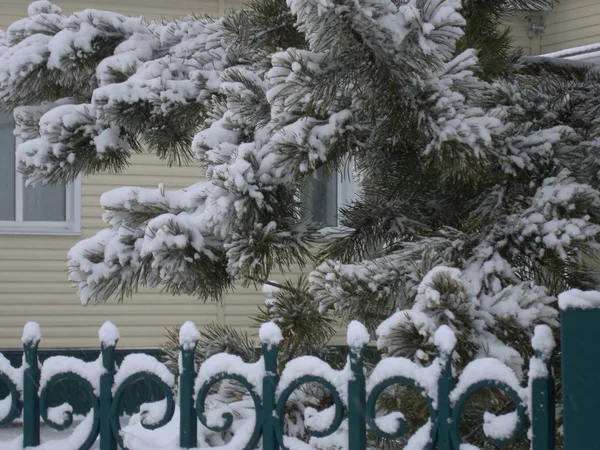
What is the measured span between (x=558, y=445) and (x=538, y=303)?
590 mm

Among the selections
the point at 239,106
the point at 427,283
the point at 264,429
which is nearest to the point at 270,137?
the point at 239,106

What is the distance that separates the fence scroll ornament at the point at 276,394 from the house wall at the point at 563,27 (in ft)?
27.2

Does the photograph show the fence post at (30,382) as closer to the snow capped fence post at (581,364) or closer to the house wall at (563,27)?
the snow capped fence post at (581,364)

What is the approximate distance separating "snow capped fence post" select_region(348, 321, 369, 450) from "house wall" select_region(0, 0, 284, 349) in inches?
239

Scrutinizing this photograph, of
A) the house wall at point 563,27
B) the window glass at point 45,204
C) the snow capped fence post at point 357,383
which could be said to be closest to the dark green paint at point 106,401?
the snow capped fence post at point 357,383

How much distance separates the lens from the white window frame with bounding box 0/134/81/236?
7832 mm

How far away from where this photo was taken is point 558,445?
2.01 metres

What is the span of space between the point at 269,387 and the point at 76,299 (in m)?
6.48

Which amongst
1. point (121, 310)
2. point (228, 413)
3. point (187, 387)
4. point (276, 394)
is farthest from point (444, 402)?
point (121, 310)

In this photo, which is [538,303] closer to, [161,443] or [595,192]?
[595,192]

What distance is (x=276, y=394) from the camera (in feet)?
5.80

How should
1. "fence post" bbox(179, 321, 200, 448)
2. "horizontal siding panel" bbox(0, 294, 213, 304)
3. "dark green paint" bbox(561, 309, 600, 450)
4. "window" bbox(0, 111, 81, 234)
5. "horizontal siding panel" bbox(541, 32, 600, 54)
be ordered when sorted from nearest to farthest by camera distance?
"dark green paint" bbox(561, 309, 600, 450)
"fence post" bbox(179, 321, 200, 448)
"horizontal siding panel" bbox(0, 294, 213, 304)
"window" bbox(0, 111, 81, 234)
"horizontal siding panel" bbox(541, 32, 600, 54)

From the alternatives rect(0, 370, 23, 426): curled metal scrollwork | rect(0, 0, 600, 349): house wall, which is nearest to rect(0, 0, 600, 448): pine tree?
rect(0, 370, 23, 426): curled metal scrollwork

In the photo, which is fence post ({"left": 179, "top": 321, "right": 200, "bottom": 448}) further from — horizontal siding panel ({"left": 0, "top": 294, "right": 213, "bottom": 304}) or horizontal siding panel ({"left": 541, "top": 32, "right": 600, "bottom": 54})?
horizontal siding panel ({"left": 541, "top": 32, "right": 600, "bottom": 54})
